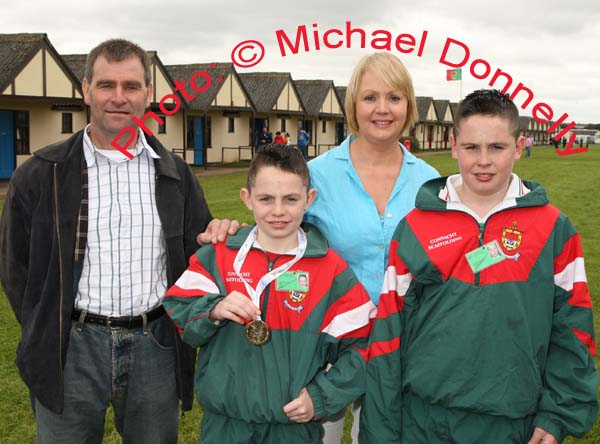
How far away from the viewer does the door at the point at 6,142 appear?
2225 centimetres

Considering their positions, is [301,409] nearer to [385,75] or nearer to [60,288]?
[60,288]

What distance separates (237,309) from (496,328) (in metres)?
1.08

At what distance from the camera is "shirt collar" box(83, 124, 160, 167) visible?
3.18 m

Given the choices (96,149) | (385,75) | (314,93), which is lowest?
(96,149)

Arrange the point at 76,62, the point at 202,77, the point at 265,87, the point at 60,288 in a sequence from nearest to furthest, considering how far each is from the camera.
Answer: the point at 60,288 < the point at 76,62 < the point at 202,77 < the point at 265,87

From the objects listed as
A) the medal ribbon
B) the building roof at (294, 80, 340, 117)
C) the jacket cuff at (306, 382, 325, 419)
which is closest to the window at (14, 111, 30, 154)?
the building roof at (294, 80, 340, 117)

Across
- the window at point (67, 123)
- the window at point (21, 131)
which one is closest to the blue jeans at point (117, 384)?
the window at point (21, 131)

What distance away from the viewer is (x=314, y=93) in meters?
42.9

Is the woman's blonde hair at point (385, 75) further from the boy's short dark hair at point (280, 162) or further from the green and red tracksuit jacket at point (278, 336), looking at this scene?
the green and red tracksuit jacket at point (278, 336)

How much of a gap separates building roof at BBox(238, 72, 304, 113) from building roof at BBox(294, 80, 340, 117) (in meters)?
2.12

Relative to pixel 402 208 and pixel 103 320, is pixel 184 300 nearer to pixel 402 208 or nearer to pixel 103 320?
pixel 103 320

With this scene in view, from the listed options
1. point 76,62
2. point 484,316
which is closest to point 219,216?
point 484,316

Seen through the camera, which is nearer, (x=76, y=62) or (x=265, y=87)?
(x=76, y=62)

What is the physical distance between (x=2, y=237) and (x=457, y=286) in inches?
87.0
